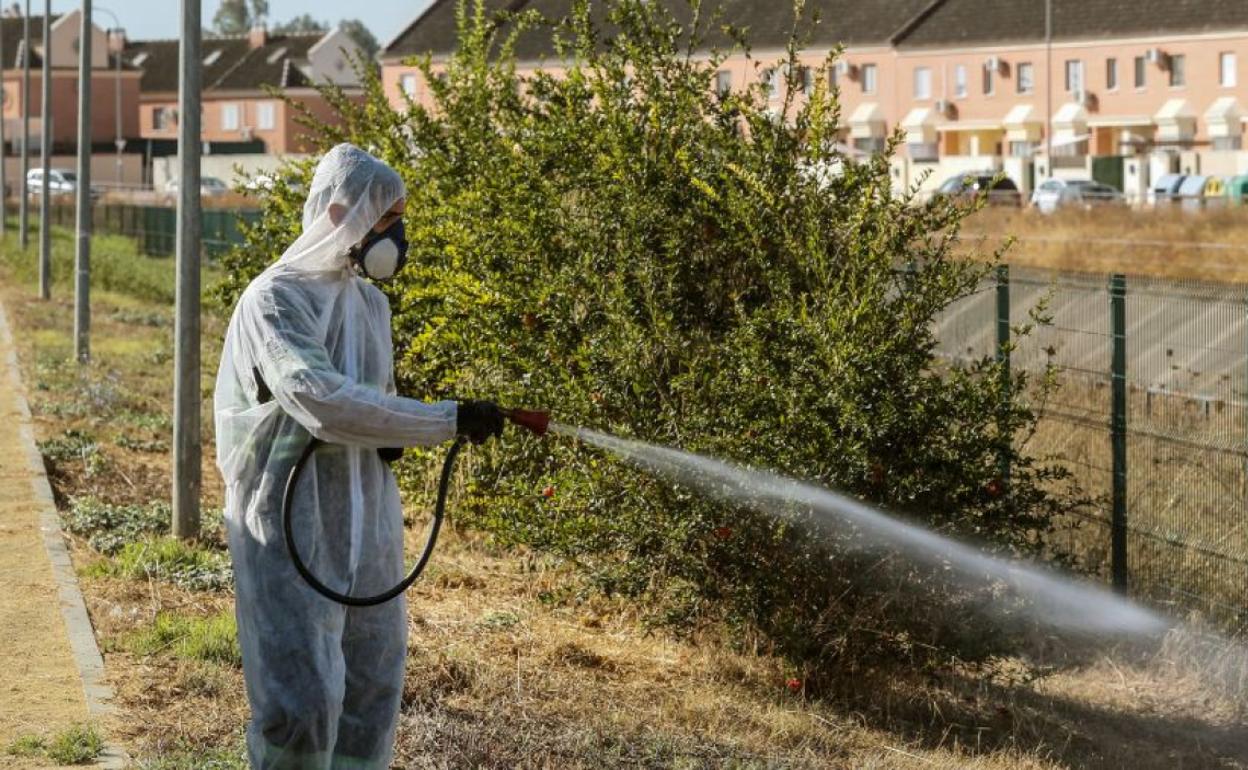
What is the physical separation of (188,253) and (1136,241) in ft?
72.9

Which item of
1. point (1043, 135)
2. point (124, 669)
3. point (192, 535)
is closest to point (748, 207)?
point (124, 669)

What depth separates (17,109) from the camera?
340 ft

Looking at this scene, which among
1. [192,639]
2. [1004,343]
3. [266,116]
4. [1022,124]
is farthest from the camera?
[266,116]

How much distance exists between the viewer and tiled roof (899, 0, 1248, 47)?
65812mm

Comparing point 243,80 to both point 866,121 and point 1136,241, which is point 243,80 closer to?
point 866,121

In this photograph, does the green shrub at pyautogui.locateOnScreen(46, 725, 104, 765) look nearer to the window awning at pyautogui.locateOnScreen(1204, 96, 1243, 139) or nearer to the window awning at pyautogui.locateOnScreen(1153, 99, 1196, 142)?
the window awning at pyautogui.locateOnScreen(1204, 96, 1243, 139)

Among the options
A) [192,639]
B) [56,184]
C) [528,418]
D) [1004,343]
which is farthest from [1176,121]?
[528,418]

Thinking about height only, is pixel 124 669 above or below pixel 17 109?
below

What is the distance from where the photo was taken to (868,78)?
7456cm

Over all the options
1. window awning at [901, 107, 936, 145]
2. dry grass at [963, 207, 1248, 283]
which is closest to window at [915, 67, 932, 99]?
window awning at [901, 107, 936, 145]

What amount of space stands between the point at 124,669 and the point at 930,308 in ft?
11.1

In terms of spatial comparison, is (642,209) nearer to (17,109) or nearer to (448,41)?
(448,41)

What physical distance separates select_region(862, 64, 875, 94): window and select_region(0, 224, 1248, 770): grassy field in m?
64.9

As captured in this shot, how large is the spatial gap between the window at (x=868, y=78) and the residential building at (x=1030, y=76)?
2.0 inches
